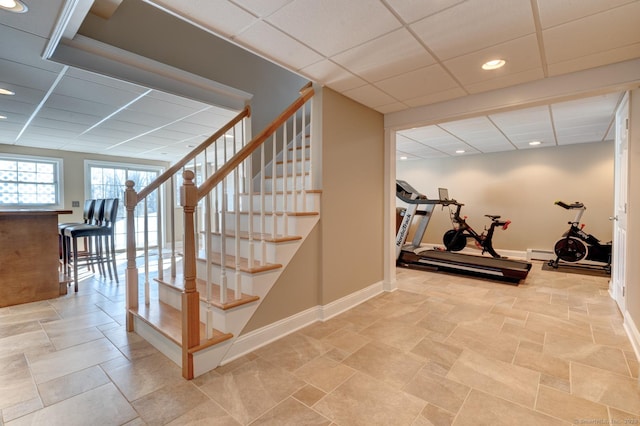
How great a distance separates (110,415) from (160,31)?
3.58m

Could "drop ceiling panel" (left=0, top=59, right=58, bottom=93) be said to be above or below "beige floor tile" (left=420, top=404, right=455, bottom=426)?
above

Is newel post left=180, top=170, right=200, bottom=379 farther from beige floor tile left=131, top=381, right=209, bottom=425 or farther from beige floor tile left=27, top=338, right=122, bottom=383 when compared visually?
beige floor tile left=27, top=338, right=122, bottom=383

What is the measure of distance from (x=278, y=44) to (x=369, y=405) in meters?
2.50

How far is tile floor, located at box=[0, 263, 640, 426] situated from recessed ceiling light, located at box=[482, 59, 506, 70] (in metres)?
2.35

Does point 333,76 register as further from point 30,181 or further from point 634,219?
point 30,181

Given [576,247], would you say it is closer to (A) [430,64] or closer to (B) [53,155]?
(A) [430,64]

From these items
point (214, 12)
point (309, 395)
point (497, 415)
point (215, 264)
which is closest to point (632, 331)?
point (497, 415)

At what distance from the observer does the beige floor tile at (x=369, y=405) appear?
158 centimetres

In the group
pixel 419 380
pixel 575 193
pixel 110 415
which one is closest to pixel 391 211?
pixel 419 380

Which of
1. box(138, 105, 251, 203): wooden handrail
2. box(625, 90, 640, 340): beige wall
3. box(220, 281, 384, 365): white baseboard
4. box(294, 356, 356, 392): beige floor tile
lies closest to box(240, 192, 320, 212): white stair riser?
box(138, 105, 251, 203): wooden handrail

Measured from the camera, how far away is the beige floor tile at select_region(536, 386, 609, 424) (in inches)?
62.6

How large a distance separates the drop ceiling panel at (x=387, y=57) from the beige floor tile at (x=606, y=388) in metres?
2.54

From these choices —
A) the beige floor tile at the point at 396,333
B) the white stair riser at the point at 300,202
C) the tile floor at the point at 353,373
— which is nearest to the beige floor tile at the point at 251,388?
the tile floor at the point at 353,373

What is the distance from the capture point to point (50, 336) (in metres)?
2.54
